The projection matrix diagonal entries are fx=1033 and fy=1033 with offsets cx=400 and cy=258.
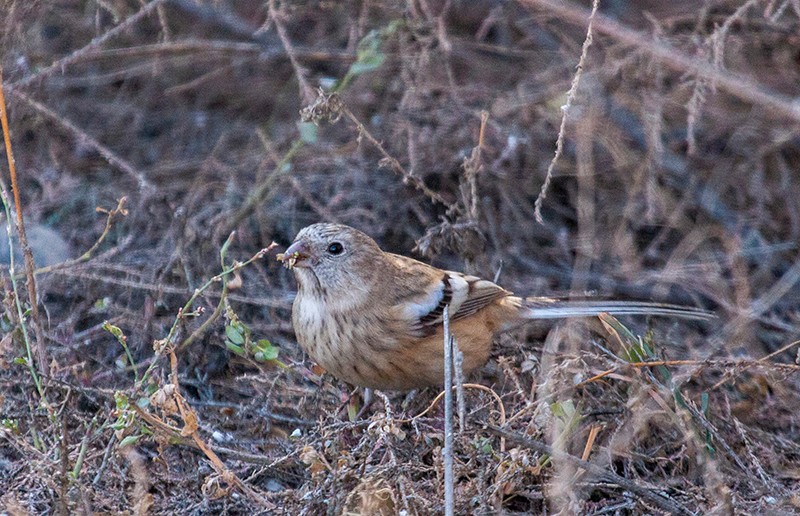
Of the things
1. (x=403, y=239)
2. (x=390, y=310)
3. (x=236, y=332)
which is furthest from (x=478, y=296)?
(x=236, y=332)

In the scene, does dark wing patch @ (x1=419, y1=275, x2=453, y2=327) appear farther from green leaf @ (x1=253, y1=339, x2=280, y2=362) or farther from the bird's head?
green leaf @ (x1=253, y1=339, x2=280, y2=362)

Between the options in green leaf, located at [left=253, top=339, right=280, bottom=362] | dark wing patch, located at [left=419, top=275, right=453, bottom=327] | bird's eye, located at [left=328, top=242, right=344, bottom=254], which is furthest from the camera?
bird's eye, located at [left=328, top=242, right=344, bottom=254]

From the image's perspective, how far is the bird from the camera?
4809mm

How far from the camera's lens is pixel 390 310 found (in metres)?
4.97

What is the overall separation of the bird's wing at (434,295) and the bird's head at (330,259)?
21cm

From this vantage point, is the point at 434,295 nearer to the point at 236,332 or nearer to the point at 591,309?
the point at 591,309

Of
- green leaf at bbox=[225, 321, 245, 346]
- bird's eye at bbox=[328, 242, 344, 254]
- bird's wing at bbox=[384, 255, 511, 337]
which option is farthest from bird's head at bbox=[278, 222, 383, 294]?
green leaf at bbox=[225, 321, 245, 346]

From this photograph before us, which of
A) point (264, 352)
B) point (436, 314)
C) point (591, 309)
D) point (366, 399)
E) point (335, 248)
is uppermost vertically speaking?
point (335, 248)

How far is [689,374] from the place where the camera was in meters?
4.21

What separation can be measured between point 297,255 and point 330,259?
0.18 meters

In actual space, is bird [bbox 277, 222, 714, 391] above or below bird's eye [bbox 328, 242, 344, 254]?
below

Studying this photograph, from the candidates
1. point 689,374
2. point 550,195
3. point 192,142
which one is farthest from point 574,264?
point 192,142

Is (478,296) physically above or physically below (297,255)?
below

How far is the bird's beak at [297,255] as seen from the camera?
500 cm
